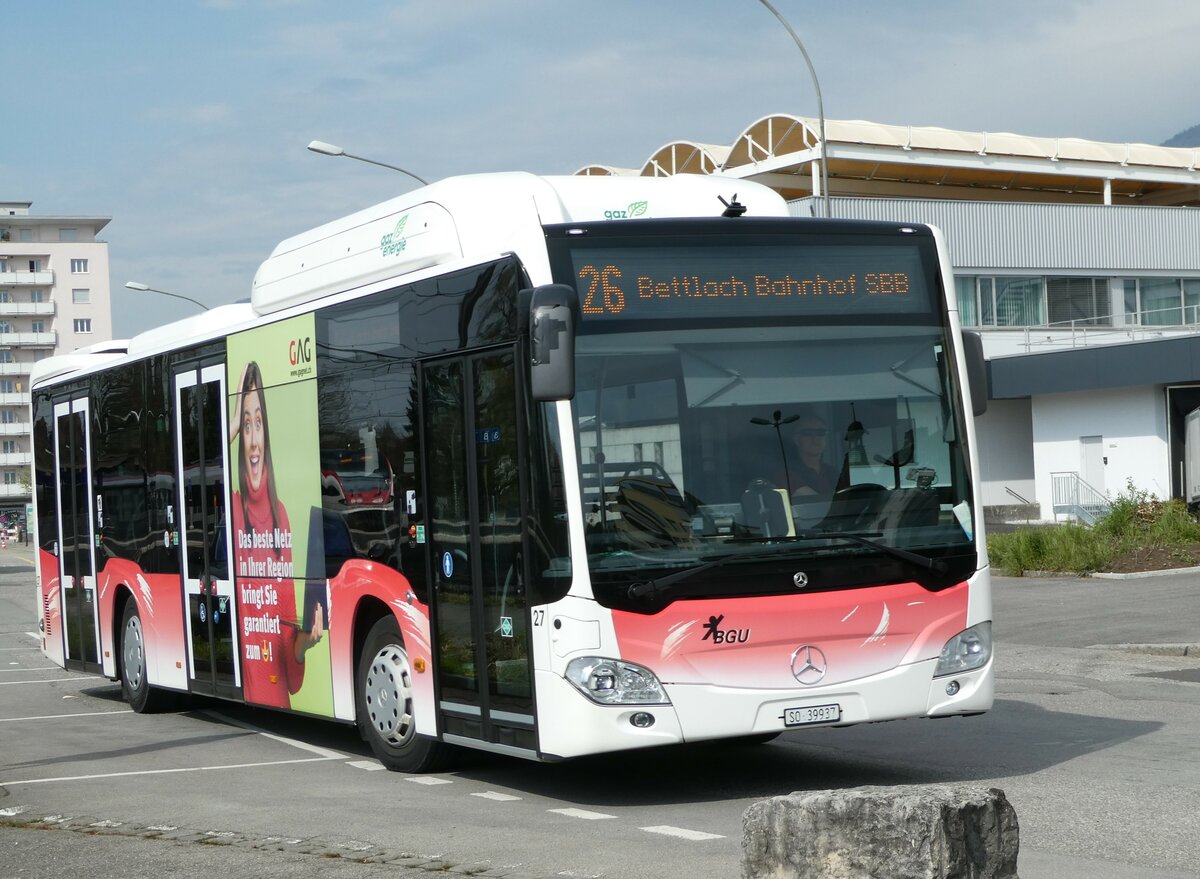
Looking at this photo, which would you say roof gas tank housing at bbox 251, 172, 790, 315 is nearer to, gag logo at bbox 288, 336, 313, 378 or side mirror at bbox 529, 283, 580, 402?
gag logo at bbox 288, 336, 313, 378

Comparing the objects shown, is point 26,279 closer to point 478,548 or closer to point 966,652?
point 478,548

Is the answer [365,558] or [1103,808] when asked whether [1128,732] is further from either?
[365,558]

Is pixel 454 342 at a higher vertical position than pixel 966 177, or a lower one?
lower

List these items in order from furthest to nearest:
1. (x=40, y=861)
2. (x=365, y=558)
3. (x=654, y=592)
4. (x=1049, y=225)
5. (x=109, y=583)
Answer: (x=1049, y=225) < (x=109, y=583) < (x=365, y=558) < (x=654, y=592) < (x=40, y=861)

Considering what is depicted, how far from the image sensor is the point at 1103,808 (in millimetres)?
8094

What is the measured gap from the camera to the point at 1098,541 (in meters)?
27.2

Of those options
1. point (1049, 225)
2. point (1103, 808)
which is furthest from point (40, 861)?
point (1049, 225)

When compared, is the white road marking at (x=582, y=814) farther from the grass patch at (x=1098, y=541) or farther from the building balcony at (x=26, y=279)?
the building balcony at (x=26, y=279)

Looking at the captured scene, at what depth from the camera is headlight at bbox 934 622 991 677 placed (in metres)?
8.90

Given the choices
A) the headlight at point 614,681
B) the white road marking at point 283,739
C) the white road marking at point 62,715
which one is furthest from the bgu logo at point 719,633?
the white road marking at point 62,715

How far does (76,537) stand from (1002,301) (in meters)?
41.6

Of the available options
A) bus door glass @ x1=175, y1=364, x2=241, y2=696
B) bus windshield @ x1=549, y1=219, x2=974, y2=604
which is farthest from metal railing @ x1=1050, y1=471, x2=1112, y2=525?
bus windshield @ x1=549, y1=219, x2=974, y2=604

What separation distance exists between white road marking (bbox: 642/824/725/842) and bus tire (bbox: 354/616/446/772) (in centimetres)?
222

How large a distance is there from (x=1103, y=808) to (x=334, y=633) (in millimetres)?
5145
